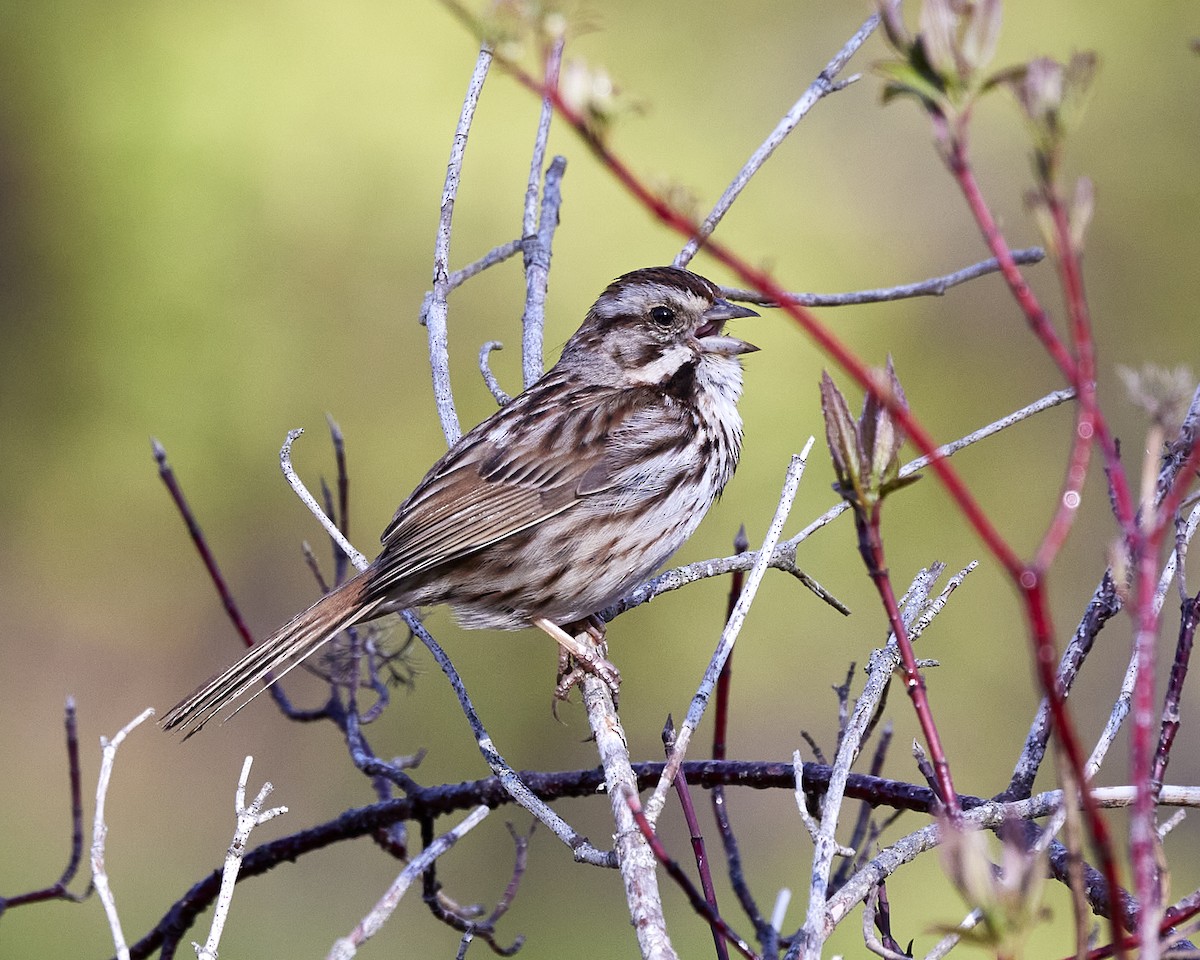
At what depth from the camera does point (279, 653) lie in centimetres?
355

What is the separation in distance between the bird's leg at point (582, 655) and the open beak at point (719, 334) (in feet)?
2.90

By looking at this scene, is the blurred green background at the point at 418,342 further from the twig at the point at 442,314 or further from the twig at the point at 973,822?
the twig at the point at 973,822

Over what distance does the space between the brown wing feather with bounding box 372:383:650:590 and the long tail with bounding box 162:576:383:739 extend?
206mm

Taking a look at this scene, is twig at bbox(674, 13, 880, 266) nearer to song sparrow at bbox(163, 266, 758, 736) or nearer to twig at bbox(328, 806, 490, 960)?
song sparrow at bbox(163, 266, 758, 736)

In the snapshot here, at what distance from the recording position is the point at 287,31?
22.9 feet

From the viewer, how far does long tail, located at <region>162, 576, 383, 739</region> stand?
3.41 metres

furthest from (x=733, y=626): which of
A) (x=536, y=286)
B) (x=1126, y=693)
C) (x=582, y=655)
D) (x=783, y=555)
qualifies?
(x=536, y=286)

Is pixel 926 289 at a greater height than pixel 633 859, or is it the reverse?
pixel 926 289

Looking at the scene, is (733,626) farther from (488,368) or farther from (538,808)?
(488,368)

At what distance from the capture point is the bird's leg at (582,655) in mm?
3576

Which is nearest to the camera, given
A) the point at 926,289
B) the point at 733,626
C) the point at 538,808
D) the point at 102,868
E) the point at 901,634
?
the point at 901,634

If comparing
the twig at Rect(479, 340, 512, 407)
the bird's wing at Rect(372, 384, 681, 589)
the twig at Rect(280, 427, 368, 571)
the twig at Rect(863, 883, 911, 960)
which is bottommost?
the twig at Rect(863, 883, 911, 960)

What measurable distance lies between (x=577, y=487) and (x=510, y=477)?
0.65ft

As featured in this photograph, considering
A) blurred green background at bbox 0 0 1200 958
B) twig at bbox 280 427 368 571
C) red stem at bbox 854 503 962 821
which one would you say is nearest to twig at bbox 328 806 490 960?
red stem at bbox 854 503 962 821
